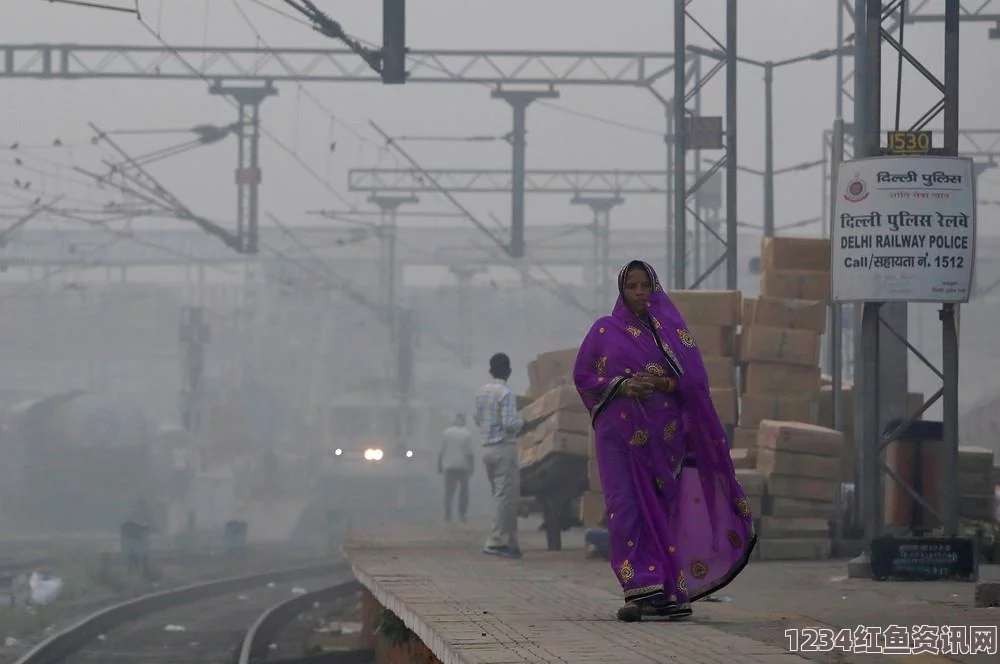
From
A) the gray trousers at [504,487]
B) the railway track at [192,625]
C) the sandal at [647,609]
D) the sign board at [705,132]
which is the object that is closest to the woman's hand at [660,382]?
the sandal at [647,609]

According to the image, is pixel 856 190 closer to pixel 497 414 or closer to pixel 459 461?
pixel 497 414

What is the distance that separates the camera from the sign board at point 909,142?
1124cm

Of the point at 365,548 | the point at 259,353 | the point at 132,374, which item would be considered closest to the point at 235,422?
the point at 259,353

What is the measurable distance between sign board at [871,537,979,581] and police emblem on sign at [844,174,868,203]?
214 cm

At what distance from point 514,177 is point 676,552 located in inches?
1076

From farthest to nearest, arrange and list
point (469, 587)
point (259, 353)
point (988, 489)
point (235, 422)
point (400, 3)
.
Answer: point (259, 353) → point (235, 422) → point (400, 3) → point (988, 489) → point (469, 587)

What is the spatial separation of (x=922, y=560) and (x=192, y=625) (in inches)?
409

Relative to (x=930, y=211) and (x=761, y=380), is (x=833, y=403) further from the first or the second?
(x=930, y=211)

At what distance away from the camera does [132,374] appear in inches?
3105

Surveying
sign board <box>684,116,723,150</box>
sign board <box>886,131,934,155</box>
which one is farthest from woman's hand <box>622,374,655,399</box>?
sign board <box>684,116,723,150</box>

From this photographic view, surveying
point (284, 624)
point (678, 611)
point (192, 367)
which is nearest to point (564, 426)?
point (284, 624)

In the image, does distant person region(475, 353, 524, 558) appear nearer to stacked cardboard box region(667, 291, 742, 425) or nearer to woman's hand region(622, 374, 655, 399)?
stacked cardboard box region(667, 291, 742, 425)

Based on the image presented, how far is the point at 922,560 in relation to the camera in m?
11.4

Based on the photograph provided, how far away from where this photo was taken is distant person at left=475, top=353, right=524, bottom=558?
46.4ft
